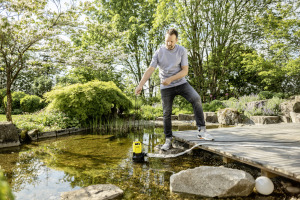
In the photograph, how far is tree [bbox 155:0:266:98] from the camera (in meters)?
11.7

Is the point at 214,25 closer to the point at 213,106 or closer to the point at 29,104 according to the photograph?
the point at 213,106

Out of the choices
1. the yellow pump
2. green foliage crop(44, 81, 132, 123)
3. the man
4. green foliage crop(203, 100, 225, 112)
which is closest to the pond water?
the yellow pump

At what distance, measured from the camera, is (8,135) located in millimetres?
4668

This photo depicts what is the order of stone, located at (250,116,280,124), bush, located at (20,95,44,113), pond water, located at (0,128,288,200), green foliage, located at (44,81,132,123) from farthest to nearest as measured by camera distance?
1. bush, located at (20,95,44,113)
2. green foliage, located at (44,81,132,123)
3. stone, located at (250,116,280,124)
4. pond water, located at (0,128,288,200)

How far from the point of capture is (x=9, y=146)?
15.3ft

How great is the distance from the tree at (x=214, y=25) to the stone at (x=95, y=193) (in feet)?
34.5

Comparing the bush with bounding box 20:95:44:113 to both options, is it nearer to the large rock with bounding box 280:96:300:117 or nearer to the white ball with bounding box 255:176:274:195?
the large rock with bounding box 280:96:300:117

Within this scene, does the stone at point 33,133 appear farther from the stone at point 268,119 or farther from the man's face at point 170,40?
the stone at point 268,119

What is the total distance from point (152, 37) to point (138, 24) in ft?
5.67

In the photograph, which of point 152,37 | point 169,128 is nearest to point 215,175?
point 169,128

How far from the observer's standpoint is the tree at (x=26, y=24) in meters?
4.68

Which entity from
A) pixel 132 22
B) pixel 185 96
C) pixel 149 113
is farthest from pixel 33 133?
pixel 132 22

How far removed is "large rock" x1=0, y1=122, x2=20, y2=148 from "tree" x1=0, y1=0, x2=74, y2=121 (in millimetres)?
845

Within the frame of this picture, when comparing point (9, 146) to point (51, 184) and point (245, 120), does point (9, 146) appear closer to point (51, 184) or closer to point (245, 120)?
point (51, 184)
